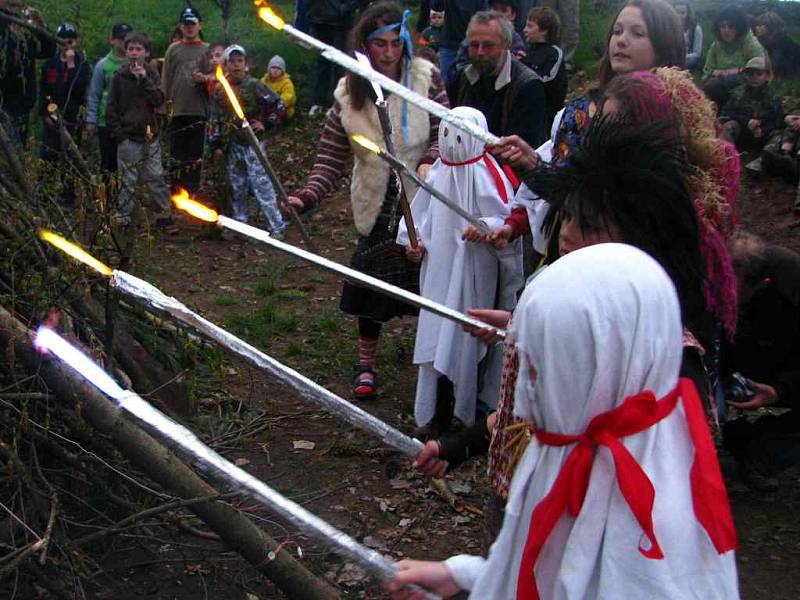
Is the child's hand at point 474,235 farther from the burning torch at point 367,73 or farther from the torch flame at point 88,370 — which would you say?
the torch flame at point 88,370

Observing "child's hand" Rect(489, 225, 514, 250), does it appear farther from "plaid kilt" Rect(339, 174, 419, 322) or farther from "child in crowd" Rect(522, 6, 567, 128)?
"child in crowd" Rect(522, 6, 567, 128)

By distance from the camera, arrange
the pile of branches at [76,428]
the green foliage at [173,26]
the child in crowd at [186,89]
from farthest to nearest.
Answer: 1. the green foliage at [173,26]
2. the child in crowd at [186,89]
3. the pile of branches at [76,428]

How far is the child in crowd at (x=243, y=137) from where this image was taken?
31.0 feet

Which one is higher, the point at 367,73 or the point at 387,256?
the point at 367,73

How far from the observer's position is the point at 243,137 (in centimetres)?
961

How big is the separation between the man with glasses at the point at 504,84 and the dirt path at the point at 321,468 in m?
1.62

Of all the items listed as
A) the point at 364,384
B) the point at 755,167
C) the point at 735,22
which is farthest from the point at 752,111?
the point at 364,384

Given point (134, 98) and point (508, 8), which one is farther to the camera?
point (134, 98)

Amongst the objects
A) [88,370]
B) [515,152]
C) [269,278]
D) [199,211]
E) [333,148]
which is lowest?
[269,278]

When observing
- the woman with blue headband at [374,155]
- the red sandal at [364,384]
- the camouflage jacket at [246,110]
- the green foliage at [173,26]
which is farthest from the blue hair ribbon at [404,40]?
the green foliage at [173,26]

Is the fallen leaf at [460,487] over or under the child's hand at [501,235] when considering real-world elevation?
under

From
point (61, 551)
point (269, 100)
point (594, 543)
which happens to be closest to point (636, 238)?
point (594, 543)

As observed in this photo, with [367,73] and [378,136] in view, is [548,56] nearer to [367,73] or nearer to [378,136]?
[378,136]

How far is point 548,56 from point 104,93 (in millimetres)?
4896
